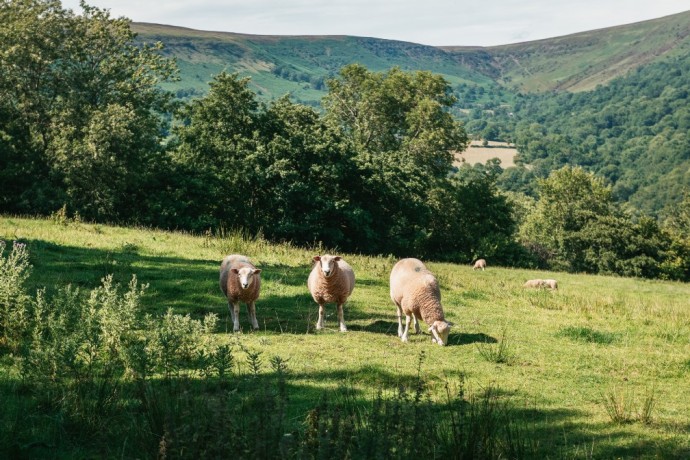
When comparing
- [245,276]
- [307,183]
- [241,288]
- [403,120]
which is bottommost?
[241,288]

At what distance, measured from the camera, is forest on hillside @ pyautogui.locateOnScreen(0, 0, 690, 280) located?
38.4 m

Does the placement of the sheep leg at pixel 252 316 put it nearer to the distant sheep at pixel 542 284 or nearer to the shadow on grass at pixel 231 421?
the shadow on grass at pixel 231 421

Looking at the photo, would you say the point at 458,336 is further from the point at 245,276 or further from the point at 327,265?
the point at 245,276

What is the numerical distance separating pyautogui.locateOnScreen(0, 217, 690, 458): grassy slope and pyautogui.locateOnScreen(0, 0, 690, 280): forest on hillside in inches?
380

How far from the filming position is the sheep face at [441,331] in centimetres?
1207

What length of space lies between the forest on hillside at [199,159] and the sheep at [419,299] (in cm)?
1798

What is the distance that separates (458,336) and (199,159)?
36.8 meters

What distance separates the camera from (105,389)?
22.0 ft

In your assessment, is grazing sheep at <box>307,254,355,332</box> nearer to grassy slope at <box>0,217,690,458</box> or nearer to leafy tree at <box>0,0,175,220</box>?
grassy slope at <box>0,217,690,458</box>

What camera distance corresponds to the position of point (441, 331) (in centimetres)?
1207

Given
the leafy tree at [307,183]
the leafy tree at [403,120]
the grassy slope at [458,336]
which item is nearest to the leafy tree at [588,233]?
the leafy tree at [403,120]

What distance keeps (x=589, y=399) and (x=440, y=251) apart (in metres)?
51.8

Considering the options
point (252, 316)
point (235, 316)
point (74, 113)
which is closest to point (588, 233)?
point (74, 113)

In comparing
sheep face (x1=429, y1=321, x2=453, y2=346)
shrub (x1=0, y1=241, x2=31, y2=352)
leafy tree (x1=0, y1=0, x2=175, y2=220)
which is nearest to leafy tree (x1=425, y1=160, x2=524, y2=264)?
leafy tree (x1=0, y1=0, x2=175, y2=220)
